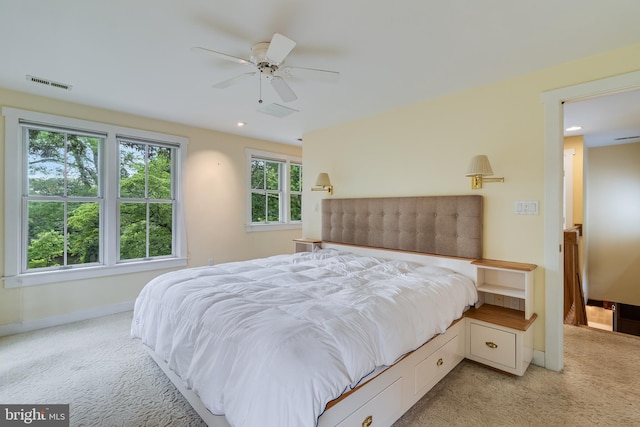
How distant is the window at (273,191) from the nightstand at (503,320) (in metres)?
3.65

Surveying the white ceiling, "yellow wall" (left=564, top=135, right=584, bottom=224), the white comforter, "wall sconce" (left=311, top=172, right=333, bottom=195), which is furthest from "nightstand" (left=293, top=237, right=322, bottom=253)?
"yellow wall" (left=564, top=135, right=584, bottom=224)

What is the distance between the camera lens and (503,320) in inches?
96.4

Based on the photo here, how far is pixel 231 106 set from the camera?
3521 mm

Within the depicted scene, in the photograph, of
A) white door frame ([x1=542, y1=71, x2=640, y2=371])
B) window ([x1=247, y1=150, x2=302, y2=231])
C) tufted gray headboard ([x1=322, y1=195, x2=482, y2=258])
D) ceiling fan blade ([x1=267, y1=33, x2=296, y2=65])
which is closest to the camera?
ceiling fan blade ([x1=267, y1=33, x2=296, y2=65])

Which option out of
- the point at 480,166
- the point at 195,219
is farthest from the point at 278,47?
the point at 195,219

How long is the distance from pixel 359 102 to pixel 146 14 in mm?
2166

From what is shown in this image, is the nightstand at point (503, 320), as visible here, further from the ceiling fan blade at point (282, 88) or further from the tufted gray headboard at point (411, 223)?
the ceiling fan blade at point (282, 88)

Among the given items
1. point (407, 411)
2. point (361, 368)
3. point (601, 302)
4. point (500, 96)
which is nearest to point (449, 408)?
point (407, 411)

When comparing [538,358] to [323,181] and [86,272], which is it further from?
[86,272]

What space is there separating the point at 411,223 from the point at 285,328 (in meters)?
2.26

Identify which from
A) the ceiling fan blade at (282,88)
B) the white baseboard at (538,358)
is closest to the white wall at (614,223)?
the white baseboard at (538,358)

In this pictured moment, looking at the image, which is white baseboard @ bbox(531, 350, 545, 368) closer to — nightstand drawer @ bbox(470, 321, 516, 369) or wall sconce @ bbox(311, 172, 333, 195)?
nightstand drawer @ bbox(470, 321, 516, 369)

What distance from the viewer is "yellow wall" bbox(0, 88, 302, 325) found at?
3.20m

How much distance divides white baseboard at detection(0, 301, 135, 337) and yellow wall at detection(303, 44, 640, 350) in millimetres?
3417
